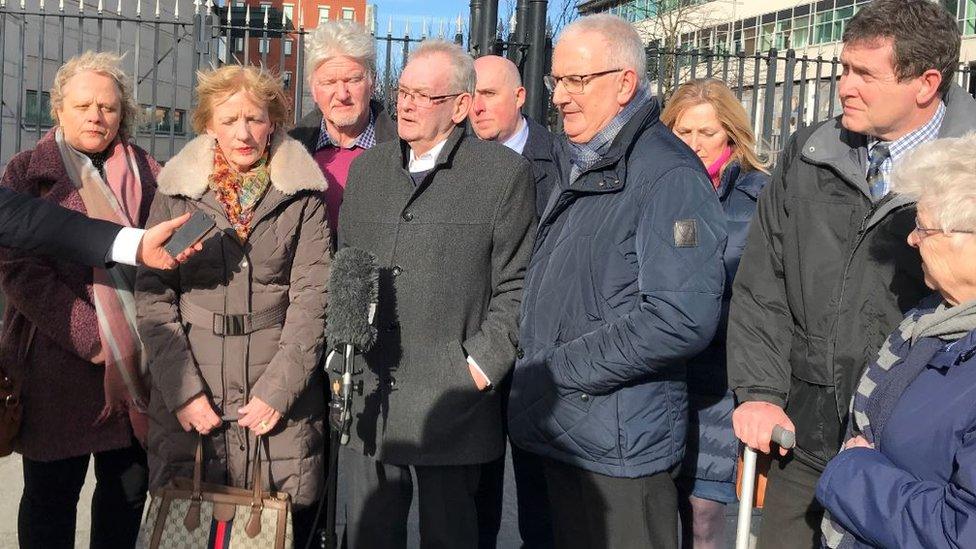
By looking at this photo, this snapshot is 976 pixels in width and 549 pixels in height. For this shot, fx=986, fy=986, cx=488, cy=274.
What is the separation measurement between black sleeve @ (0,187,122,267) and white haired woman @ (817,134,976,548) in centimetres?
243

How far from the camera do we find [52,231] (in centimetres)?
332

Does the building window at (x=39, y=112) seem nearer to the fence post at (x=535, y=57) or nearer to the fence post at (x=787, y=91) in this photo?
the fence post at (x=535, y=57)

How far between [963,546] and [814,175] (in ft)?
3.92

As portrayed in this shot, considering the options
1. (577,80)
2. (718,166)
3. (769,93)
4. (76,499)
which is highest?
(769,93)

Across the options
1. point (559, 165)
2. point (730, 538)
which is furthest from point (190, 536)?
point (730, 538)

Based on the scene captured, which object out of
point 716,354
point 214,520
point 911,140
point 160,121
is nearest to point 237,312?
point 214,520

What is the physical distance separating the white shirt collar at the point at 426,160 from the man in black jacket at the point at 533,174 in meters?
0.26

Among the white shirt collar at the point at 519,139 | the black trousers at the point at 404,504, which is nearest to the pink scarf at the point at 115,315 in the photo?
the black trousers at the point at 404,504

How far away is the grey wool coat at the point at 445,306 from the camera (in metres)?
3.30

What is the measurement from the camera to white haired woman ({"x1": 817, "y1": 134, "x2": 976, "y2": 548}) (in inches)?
79.3

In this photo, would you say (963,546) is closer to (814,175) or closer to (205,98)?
(814,175)

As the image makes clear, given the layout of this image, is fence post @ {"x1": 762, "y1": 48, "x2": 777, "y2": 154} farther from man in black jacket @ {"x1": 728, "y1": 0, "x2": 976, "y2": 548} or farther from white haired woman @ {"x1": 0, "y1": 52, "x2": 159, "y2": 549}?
white haired woman @ {"x1": 0, "y1": 52, "x2": 159, "y2": 549}

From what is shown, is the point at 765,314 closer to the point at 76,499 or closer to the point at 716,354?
the point at 716,354

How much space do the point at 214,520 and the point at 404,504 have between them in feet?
2.13
